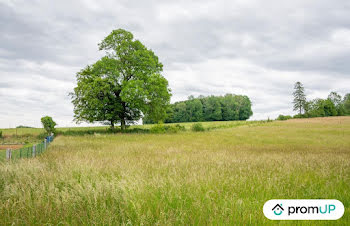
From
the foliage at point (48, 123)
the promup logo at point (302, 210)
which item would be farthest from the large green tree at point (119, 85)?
the promup logo at point (302, 210)

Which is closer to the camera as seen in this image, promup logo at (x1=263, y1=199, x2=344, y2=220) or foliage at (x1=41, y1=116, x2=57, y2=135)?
promup logo at (x1=263, y1=199, x2=344, y2=220)

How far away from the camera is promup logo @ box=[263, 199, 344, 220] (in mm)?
3461

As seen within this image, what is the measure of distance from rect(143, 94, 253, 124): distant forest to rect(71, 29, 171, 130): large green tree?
56.1m

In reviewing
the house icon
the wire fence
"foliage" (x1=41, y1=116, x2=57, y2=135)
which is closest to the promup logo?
the house icon

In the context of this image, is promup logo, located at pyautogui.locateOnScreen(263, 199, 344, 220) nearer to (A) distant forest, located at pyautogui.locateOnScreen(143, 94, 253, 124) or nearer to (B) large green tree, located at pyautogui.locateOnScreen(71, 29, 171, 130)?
(B) large green tree, located at pyautogui.locateOnScreen(71, 29, 171, 130)

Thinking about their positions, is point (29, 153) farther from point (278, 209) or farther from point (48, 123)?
point (48, 123)

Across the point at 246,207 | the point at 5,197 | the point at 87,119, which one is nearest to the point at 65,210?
the point at 5,197

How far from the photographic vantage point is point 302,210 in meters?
3.64

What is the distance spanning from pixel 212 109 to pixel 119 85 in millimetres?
70028

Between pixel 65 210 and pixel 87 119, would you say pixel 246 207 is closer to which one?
pixel 65 210

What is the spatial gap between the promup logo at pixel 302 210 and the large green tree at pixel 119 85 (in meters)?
26.7

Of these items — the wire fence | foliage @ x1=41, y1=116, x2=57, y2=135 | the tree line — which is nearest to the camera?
the wire fence

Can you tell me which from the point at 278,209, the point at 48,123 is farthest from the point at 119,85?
the point at 278,209

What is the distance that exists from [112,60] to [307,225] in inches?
1278
